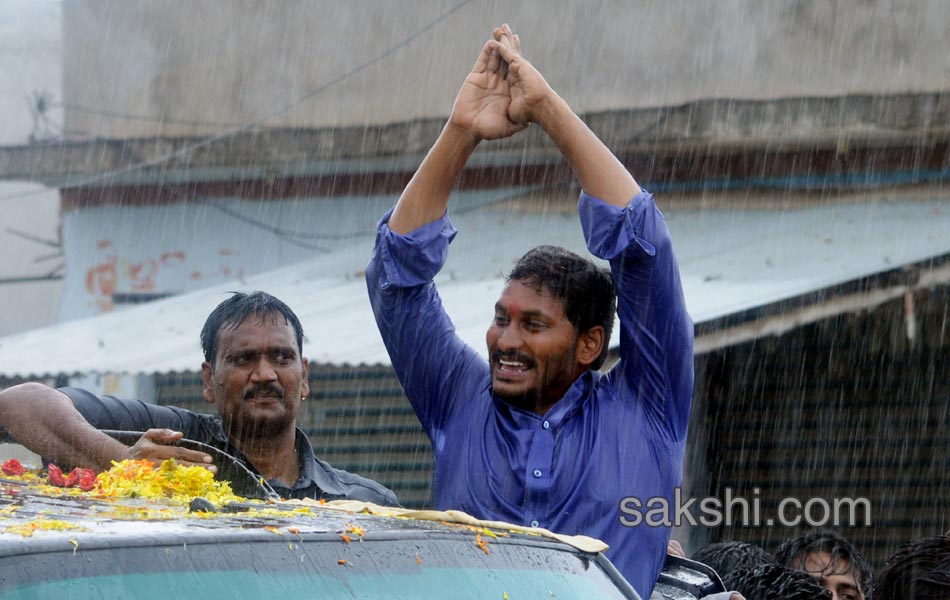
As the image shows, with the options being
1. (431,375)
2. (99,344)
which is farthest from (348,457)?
(431,375)

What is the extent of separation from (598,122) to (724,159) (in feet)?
3.73

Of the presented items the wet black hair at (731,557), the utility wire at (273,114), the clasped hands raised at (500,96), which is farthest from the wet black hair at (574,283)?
the utility wire at (273,114)

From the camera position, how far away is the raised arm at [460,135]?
3.72m

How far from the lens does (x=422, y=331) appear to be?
3.87 m

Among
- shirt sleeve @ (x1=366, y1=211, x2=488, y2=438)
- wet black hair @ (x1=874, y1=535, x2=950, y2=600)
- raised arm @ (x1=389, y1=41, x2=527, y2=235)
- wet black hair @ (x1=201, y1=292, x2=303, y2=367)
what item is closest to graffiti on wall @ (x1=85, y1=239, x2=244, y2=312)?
wet black hair @ (x1=201, y1=292, x2=303, y2=367)

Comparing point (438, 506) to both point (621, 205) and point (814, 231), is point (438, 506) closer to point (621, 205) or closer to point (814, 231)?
point (621, 205)

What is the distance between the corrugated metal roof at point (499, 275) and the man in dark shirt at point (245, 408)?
3.42 m

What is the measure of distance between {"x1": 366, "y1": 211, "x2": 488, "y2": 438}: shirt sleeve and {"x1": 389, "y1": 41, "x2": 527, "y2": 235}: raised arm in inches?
2.0

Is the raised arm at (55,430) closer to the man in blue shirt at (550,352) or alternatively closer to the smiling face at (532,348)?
the man in blue shirt at (550,352)

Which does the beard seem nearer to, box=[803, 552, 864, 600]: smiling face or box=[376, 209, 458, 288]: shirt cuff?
box=[376, 209, 458, 288]: shirt cuff

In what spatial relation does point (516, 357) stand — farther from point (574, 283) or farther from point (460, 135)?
point (460, 135)

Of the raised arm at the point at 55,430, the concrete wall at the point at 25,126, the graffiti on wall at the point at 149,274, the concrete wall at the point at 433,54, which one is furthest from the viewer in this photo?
the concrete wall at the point at 25,126

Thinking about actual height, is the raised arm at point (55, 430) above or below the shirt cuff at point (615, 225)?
below

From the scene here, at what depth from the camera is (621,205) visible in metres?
3.58
